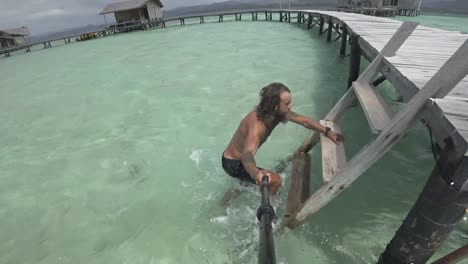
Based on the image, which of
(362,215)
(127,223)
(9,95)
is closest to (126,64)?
(9,95)

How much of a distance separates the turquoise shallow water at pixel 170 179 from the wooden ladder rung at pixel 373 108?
155 cm

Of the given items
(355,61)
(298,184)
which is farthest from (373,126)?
(355,61)

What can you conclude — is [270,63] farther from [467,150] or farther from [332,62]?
[467,150]

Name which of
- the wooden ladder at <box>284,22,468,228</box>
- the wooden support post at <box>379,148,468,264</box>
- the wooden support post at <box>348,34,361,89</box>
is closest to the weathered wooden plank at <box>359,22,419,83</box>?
the wooden ladder at <box>284,22,468,228</box>

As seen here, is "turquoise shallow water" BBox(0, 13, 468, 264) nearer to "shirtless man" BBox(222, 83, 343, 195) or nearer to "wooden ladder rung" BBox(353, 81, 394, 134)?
"shirtless man" BBox(222, 83, 343, 195)

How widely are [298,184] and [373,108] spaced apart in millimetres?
1362

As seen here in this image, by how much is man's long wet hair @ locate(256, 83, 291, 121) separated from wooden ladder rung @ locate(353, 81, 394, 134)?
3.23 feet

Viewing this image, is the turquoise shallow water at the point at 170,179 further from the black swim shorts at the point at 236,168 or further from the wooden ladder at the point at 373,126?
the wooden ladder at the point at 373,126

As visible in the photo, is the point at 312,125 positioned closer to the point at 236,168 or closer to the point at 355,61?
the point at 236,168

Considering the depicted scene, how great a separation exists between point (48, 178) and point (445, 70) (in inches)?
273

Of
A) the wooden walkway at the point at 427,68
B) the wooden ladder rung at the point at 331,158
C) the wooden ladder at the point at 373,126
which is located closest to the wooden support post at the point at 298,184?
the wooden ladder at the point at 373,126

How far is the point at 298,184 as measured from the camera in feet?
12.8

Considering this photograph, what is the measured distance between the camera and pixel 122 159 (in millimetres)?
6438

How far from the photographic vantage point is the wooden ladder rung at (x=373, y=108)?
118 inches
